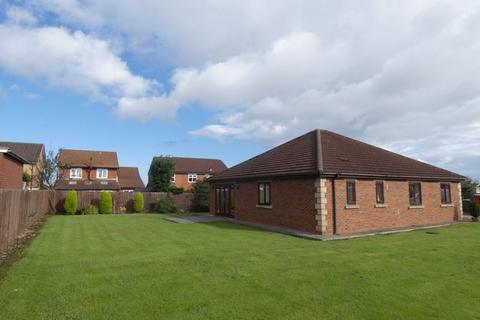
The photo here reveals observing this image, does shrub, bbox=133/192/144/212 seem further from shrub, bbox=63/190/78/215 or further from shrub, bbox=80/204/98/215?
shrub, bbox=63/190/78/215

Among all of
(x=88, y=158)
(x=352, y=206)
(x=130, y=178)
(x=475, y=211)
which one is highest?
(x=88, y=158)

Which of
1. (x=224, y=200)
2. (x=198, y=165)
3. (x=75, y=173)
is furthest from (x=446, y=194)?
(x=75, y=173)

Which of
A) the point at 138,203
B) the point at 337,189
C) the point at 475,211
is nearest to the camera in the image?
the point at 337,189

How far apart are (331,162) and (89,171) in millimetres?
37973

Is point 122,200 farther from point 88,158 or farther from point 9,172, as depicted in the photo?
point 88,158

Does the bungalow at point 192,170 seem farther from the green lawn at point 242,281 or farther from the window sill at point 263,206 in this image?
the green lawn at point 242,281

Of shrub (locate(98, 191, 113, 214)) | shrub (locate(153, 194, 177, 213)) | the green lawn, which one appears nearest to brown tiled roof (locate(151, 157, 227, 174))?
shrub (locate(153, 194, 177, 213))

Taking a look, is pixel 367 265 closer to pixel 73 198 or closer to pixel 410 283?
pixel 410 283

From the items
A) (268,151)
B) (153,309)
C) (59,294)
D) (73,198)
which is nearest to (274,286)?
(153,309)

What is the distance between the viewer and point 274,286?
6.89 meters

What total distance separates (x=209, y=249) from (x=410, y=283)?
5.93 meters

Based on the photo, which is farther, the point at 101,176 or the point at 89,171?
the point at 101,176

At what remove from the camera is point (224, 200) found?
77.8 ft

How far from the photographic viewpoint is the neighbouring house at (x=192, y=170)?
5412 cm
